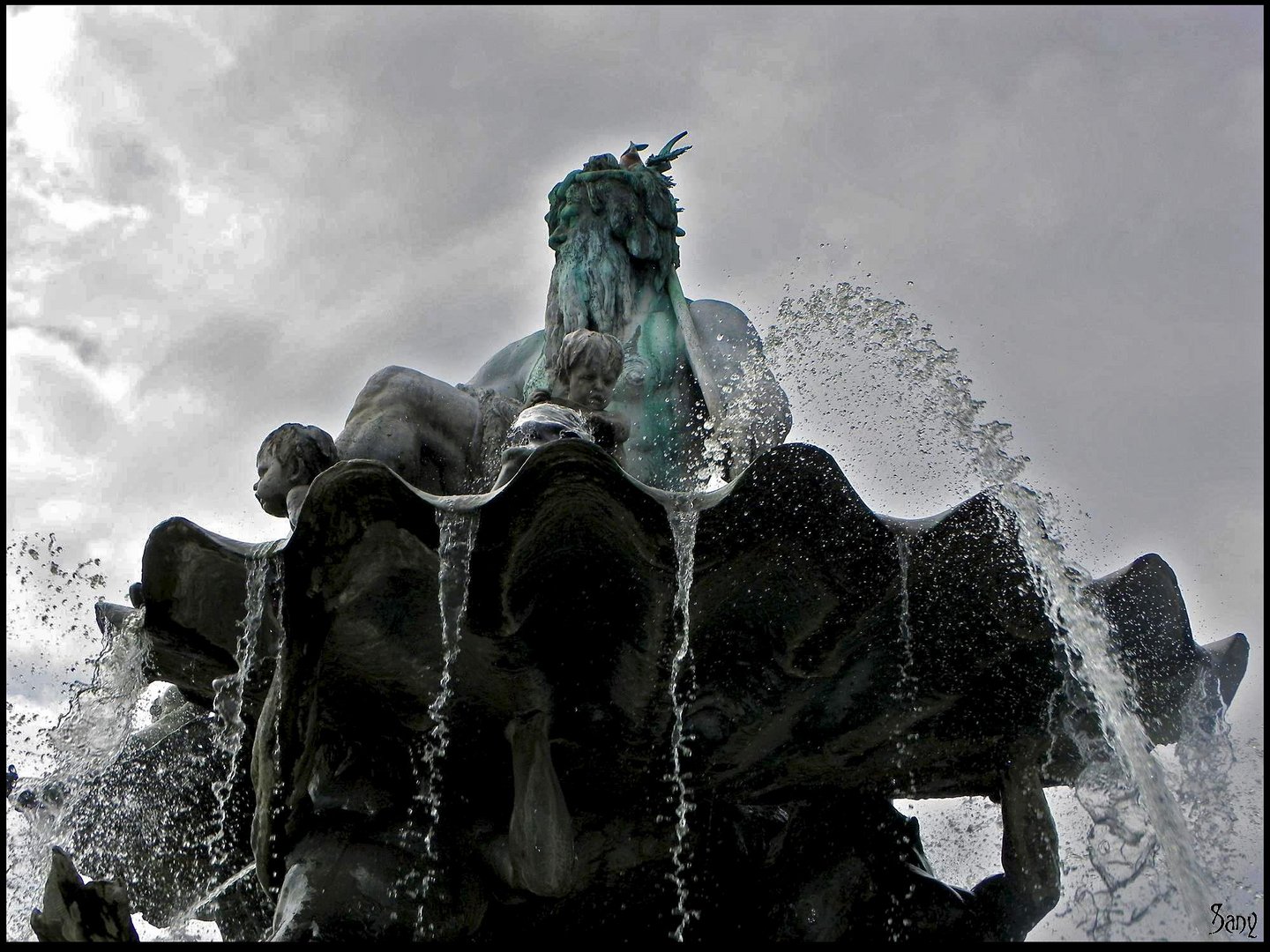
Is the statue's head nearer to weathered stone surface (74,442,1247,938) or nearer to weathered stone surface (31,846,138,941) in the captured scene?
weathered stone surface (74,442,1247,938)

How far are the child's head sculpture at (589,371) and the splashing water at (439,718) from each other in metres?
1.43

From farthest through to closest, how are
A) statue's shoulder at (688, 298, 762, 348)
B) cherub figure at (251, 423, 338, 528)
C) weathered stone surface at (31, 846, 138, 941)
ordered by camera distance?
1. statue's shoulder at (688, 298, 762, 348)
2. cherub figure at (251, 423, 338, 528)
3. weathered stone surface at (31, 846, 138, 941)

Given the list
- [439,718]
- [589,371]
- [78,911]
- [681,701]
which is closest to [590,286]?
[589,371]

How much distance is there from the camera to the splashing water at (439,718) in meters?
3.89

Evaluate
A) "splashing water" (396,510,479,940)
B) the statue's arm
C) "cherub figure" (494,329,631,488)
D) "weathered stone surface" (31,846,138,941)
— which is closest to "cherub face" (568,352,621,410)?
"cherub figure" (494,329,631,488)

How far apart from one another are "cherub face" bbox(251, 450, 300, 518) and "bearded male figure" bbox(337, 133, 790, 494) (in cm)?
27

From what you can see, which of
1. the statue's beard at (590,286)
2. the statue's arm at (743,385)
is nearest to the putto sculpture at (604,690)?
the statue's arm at (743,385)

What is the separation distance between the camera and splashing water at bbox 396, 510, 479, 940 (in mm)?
3887

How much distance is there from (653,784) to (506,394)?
2540mm

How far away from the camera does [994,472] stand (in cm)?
507

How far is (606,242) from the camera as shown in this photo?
6836 millimetres

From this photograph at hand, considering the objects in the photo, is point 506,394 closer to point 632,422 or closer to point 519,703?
point 632,422

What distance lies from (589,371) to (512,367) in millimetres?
1522

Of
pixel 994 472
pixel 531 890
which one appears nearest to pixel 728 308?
pixel 994 472
